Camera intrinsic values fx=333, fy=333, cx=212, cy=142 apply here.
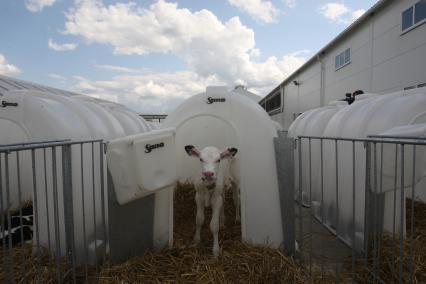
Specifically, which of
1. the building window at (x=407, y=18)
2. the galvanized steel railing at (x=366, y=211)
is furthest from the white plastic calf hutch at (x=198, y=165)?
the building window at (x=407, y=18)

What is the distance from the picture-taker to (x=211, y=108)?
4730 millimetres

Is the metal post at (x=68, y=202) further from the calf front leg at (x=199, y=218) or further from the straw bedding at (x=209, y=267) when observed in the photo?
the calf front leg at (x=199, y=218)

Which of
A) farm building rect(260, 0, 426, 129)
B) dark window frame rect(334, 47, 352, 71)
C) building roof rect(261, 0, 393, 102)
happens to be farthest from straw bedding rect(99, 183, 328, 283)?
dark window frame rect(334, 47, 352, 71)

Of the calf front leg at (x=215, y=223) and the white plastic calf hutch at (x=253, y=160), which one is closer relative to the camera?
the calf front leg at (x=215, y=223)

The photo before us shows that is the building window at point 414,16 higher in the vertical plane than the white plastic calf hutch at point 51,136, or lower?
higher

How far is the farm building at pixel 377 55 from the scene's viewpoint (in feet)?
26.7

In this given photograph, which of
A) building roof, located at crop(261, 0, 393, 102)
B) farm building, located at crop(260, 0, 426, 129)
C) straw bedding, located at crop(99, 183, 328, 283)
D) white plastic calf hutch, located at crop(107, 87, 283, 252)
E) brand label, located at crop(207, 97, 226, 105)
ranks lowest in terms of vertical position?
straw bedding, located at crop(99, 183, 328, 283)

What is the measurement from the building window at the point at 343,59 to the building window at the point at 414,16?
3816 mm

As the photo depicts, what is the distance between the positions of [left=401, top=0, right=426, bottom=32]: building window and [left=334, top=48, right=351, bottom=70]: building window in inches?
Answer: 150

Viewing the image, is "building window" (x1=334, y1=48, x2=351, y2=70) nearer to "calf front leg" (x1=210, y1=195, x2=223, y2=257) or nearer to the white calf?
the white calf

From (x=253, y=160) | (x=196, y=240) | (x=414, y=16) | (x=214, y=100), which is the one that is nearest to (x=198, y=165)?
(x=214, y=100)

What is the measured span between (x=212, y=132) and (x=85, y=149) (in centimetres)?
217

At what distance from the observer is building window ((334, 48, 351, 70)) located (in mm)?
12578

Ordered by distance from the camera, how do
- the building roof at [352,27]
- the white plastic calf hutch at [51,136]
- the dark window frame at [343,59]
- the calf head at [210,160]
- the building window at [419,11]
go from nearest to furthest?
the white plastic calf hutch at [51,136]
the calf head at [210,160]
the building window at [419,11]
the building roof at [352,27]
the dark window frame at [343,59]
